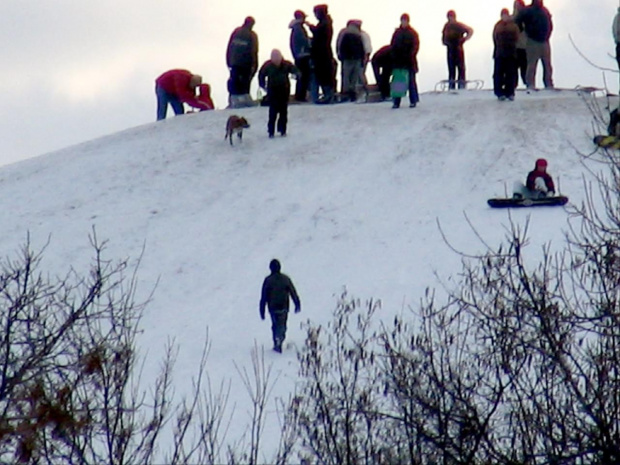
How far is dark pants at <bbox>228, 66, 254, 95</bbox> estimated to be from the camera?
33156mm

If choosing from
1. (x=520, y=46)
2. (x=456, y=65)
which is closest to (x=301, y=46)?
(x=456, y=65)

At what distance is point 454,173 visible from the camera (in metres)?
27.6

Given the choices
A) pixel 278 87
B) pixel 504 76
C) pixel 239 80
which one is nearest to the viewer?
pixel 278 87

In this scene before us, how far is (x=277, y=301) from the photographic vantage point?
807 inches

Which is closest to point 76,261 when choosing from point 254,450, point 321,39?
point 321,39

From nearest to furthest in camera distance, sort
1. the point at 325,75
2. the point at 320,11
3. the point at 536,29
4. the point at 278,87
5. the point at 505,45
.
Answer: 1. the point at 278,87
2. the point at 505,45
3. the point at 320,11
4. the point at 536,29
5. the point at 325,75

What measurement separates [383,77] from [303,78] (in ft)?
5.64

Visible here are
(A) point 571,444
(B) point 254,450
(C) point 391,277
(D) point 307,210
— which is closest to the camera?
(A) point 571,444

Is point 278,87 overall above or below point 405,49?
below

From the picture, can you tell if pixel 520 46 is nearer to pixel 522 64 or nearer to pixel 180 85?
pixel 522 64

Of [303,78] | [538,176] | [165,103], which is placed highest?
[303,78]

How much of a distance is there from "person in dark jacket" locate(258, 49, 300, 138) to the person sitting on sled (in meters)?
5.61

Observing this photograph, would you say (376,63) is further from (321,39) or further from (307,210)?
(307,210)

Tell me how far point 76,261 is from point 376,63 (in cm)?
897
